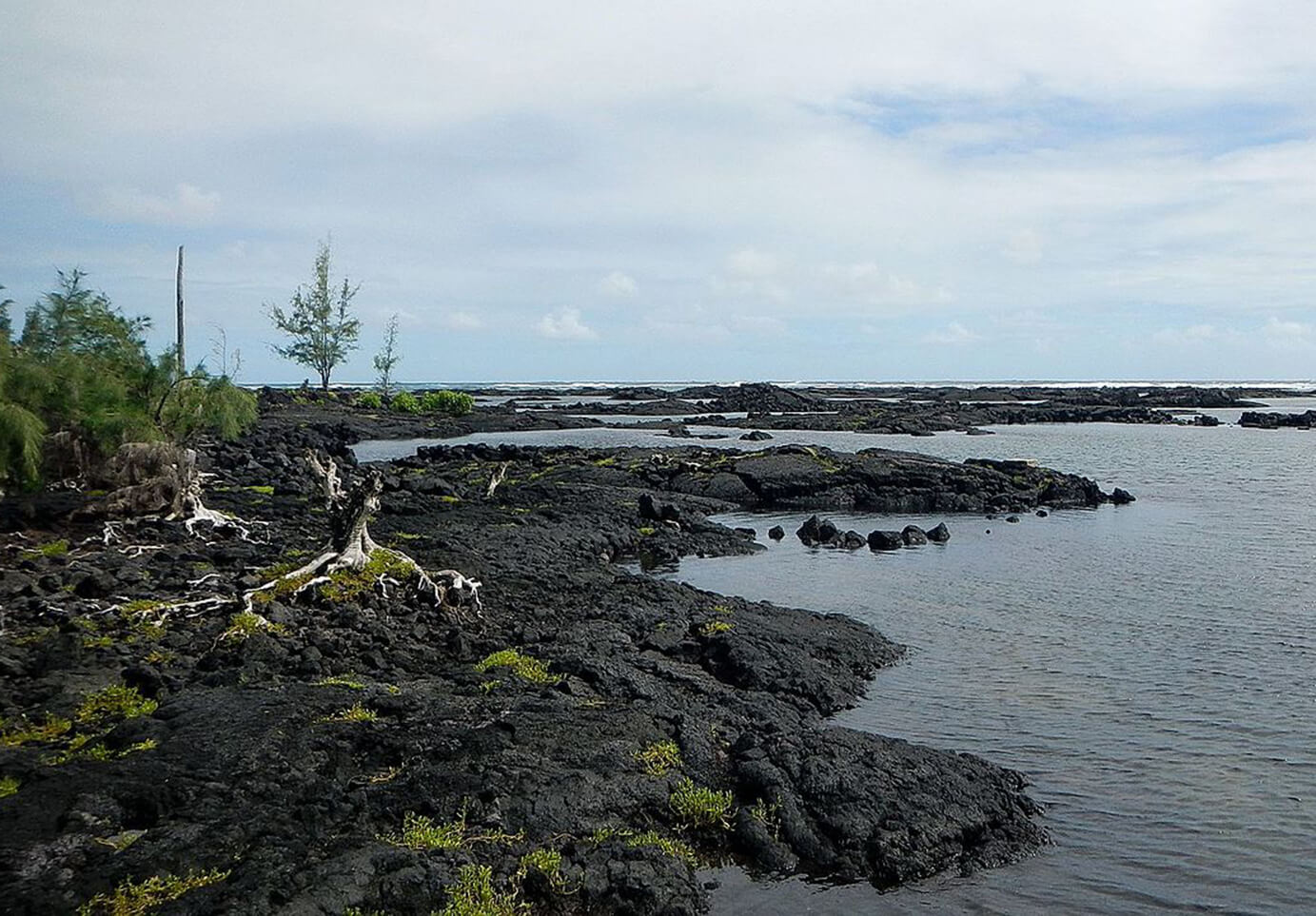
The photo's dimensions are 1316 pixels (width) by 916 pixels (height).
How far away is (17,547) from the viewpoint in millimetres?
23234

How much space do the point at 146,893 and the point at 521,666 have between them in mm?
8556

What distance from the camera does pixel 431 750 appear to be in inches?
519

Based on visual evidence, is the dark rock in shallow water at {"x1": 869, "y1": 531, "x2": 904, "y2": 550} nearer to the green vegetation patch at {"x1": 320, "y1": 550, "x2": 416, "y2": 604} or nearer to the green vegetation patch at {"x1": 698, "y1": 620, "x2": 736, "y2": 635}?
the green vegetation patch at {"x1": 698, "y1": 620, "x2": 736, "y2": 635}

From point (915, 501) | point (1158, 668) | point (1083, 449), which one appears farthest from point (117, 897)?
point (1083, 449)

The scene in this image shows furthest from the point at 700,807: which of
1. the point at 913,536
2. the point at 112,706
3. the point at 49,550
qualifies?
the point at 913,536

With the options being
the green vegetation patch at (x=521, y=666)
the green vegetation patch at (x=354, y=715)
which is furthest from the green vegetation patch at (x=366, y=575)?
the green vegetation patch at (x=354, y=715)

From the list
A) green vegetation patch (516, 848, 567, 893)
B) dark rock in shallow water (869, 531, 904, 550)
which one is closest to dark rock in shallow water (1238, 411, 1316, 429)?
dark rock in shallow water (869, 531, 904, 550)

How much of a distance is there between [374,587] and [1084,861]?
13.8 meters

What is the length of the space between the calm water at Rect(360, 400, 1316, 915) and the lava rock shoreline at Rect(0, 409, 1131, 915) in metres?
0.82

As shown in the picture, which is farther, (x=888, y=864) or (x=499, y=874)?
(x=888, y=864)

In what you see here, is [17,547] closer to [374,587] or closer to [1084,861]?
[374,587]

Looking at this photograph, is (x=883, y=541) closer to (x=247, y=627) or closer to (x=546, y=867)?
(x=247, y=627)

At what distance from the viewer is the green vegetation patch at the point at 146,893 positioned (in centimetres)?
945

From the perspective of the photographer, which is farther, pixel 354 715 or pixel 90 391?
pixel 90 391
